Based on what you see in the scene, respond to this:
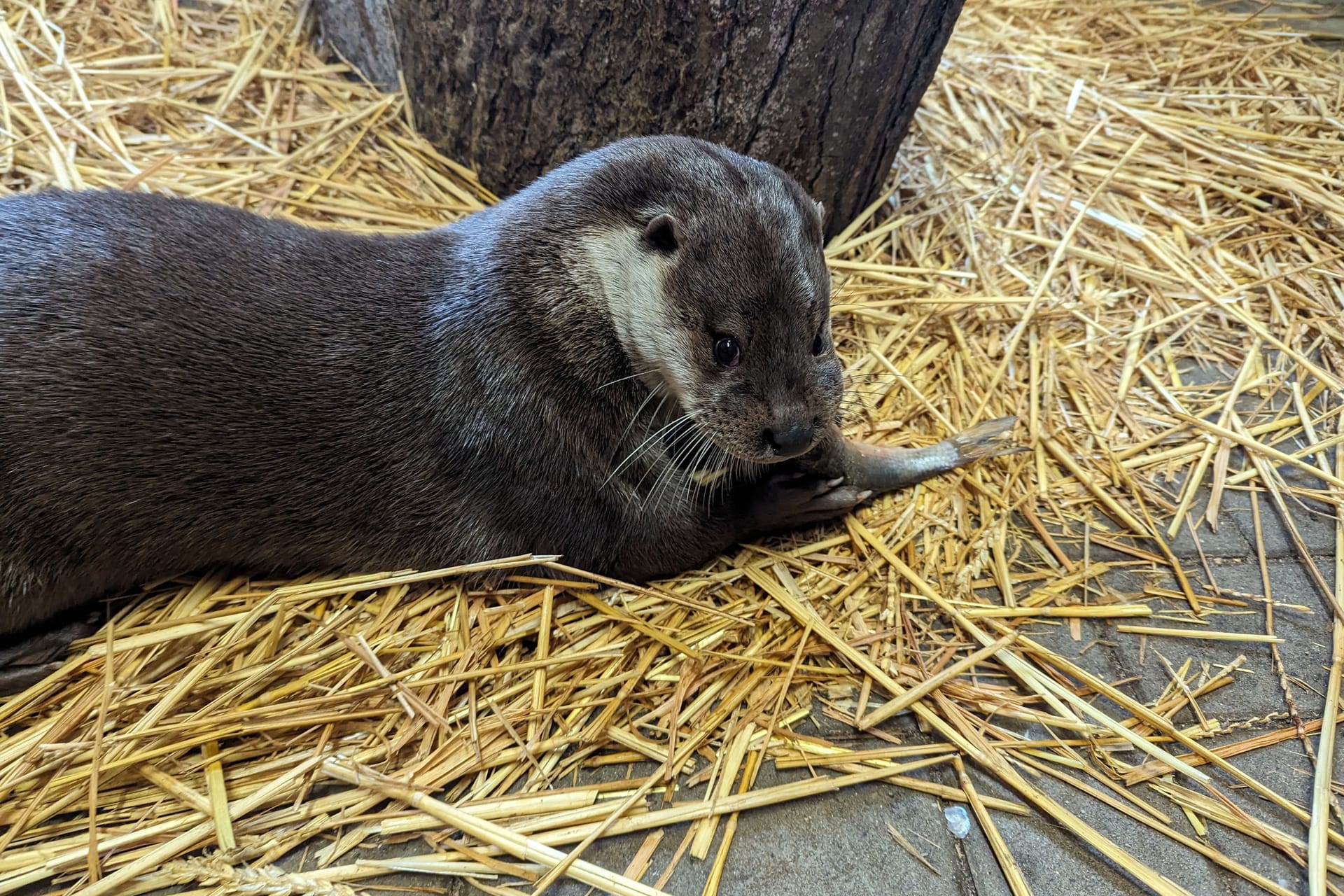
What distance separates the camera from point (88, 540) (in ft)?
5.51

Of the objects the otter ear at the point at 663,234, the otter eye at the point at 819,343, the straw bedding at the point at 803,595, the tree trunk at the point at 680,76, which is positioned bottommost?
the straw bedding at the point at 803,595

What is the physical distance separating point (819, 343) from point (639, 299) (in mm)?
412

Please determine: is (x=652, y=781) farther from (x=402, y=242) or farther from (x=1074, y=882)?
(x=402, y=242)

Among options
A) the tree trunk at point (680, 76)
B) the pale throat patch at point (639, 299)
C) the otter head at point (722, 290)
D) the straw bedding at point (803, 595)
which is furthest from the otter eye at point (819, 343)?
the tree trunk at point (680, 76)

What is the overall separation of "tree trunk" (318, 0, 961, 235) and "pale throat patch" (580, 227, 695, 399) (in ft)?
2.80

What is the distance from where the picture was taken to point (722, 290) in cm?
164

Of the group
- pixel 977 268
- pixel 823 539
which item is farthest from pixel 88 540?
pixel 977 268

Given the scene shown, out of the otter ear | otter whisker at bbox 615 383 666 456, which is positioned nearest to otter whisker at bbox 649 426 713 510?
otter whisker at bbox 615 383 666 456

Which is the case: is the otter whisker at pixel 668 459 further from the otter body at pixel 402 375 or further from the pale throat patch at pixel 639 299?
the pale throat patch at pixel 639 299

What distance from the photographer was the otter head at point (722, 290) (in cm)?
165

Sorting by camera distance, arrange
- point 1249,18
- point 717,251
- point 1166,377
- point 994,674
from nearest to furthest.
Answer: point 717,251
point 994,674
point 1166,377
point 1249,18

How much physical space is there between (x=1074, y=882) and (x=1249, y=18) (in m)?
4.46

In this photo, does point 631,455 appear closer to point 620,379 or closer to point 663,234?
point 620,379

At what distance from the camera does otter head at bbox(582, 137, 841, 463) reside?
1.65m
